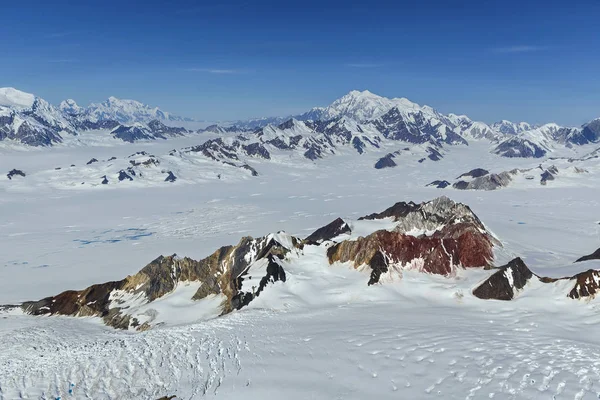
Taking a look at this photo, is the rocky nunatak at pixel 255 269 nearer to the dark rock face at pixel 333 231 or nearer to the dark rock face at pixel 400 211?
the dark rock face at pixel 333 231

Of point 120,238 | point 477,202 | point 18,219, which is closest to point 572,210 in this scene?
point 477,202

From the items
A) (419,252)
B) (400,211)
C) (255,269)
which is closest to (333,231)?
(400,211)

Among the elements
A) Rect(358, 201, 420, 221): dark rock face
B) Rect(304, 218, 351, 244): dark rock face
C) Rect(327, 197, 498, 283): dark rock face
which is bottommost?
Rect(327, 197, 498, 283): dark rock face

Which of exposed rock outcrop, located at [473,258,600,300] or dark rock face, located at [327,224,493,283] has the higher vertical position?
dark rock face, located at [327,224,493,283]

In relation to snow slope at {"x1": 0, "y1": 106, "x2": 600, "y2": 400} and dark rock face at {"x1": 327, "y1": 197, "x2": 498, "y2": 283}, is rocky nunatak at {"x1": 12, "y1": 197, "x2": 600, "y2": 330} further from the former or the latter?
snow slope at {"x1": 0, "y1": 106, "x2": 600, "y2": 400}

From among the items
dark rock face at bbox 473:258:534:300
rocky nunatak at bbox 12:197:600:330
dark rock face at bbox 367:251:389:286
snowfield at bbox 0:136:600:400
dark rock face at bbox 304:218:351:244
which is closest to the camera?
snowfield at bbox 0:136:600:400

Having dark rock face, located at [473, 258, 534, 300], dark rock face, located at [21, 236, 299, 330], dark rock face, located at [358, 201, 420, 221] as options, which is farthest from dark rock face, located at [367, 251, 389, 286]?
Answer: dark rock face, located at [358, 201, 420, 221]

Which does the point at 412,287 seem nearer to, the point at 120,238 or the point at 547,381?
the point at 547,381

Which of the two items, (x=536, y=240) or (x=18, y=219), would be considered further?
(x=18, y=219)
